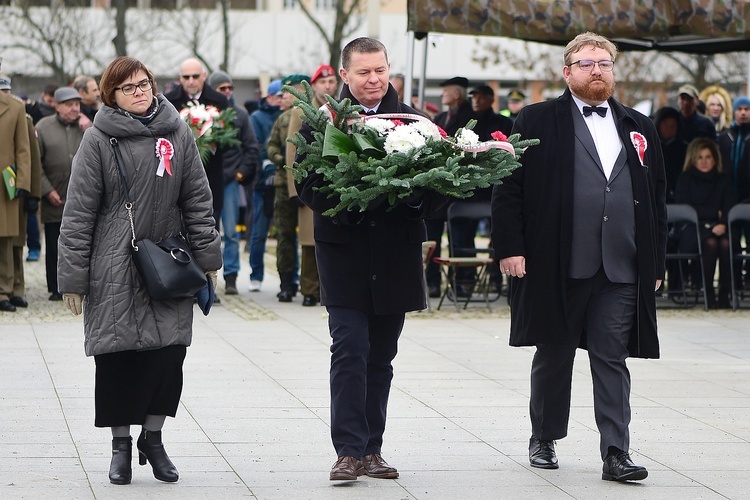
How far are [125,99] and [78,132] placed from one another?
726 cm

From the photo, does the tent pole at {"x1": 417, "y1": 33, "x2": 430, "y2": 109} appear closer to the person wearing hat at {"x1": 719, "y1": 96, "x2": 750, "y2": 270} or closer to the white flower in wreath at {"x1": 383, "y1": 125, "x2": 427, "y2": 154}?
the person wearing hat at {"x1": 719, "y1": 96, "x2": 750, "y2": 270}

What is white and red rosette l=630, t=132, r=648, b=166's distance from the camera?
6.18 meters

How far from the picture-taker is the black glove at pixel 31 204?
489 inches

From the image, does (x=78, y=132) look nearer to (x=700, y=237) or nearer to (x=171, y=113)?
Result: (x=700, y=237)

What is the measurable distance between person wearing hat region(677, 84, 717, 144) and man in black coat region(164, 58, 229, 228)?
510 centimetres

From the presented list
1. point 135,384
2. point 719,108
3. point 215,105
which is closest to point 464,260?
point 215,105

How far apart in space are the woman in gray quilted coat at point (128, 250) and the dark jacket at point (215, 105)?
21.6 feet

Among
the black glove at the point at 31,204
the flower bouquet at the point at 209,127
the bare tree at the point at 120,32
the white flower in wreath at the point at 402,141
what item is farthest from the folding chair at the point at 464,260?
the bare tree at the point at 120,32

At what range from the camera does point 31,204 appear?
40.9 feet

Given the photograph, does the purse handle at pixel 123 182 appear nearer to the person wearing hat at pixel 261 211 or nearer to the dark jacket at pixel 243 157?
the dark jacket at pixel 243 157

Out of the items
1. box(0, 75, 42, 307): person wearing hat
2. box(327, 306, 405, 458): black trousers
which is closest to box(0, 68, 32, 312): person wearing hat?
box(0, 75, 42, 307): person wearing hat

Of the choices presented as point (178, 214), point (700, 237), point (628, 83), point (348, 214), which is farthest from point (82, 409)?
point (628, 83)

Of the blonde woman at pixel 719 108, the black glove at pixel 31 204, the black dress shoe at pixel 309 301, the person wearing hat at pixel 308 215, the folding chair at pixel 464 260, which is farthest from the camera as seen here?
the blonde woman at pixel 719 108

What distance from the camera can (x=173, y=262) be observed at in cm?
586
